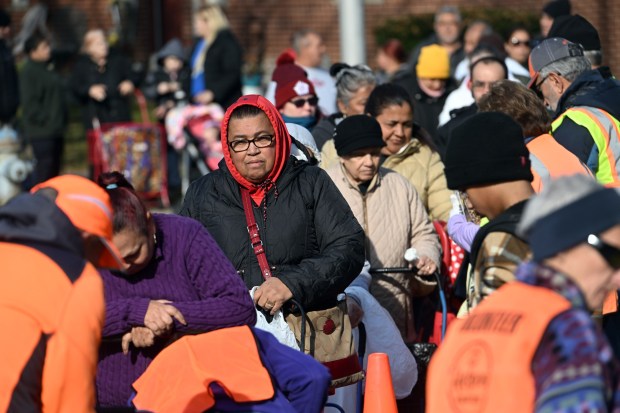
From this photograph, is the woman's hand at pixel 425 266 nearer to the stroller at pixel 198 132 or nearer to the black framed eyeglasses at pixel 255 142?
the black framed eyeglasses at pixel 255 142

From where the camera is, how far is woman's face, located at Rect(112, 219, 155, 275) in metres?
4.95

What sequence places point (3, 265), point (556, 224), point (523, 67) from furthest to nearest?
point (523, 67) → point (3, 265) → point (556, 224)

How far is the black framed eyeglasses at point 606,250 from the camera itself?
3715 millimetres

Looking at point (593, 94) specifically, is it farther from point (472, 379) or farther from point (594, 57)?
point (472, 379)

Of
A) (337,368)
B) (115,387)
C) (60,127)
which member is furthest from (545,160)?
(60,127)

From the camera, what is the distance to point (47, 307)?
3.93m

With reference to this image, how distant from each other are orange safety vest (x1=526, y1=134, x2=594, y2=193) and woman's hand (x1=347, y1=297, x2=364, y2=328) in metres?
1.30

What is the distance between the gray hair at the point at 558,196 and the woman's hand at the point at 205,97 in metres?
11.4

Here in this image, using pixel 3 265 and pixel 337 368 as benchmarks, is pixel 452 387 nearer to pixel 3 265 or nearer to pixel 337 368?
pixel 3 265

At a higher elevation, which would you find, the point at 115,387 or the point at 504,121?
the point at 504,121

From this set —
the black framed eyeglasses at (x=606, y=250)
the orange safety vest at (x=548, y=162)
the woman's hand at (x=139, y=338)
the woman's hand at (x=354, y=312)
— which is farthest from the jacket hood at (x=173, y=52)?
the black framed eyeglasses at (x=606, y=250)

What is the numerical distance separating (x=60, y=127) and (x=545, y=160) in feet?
34.6

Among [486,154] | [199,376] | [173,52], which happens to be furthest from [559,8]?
[199,376]

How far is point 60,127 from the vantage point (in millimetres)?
15727
